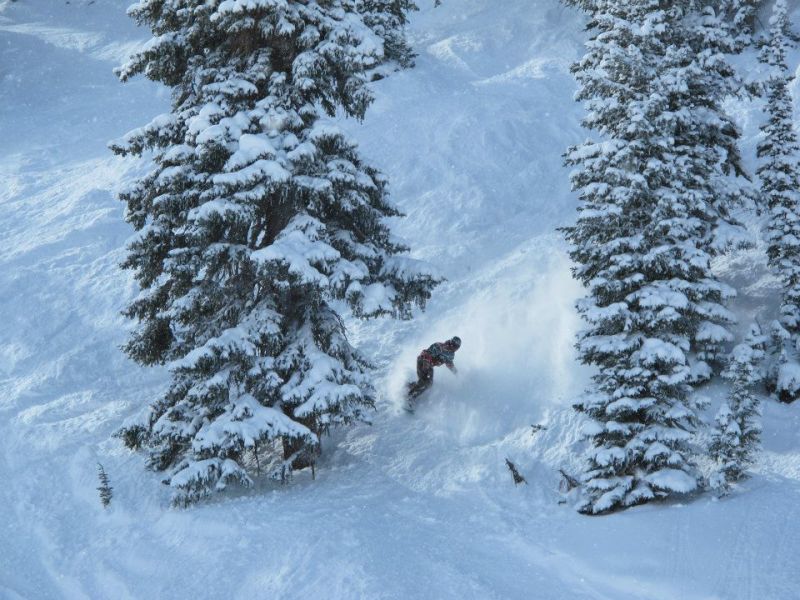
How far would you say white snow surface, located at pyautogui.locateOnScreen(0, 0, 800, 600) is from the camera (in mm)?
9203

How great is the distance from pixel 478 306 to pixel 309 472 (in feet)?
25.6

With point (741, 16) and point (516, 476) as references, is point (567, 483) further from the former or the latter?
point (741, 16)

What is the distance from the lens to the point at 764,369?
13688mm

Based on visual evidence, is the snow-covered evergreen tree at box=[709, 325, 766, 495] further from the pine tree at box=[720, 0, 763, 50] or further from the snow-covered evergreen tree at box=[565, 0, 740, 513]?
the pine tree at box=[720, 0, 763, 50]

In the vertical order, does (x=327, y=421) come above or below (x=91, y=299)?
below

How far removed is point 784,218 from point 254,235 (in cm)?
1107

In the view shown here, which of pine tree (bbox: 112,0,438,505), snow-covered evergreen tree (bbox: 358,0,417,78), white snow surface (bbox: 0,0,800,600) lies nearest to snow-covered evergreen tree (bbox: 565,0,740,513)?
white snow surface (bbox: 0,0,800,600)

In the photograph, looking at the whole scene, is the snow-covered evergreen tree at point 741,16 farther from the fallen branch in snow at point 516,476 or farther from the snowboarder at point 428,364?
the fallen branch in snow at point 516,476

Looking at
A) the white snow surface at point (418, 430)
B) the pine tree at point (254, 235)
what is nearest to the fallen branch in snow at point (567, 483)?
the white snow surface at point (418, 430)

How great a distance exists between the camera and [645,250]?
11945 millimetres

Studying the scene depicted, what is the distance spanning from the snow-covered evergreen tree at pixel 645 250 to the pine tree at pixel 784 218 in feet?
2.84

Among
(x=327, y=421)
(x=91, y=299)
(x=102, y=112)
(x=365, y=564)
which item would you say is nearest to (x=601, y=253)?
(x=327, y=421)

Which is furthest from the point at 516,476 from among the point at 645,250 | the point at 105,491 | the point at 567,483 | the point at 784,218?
the point at 784,218

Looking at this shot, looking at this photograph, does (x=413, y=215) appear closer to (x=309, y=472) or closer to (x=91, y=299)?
(x=91, y=299)
